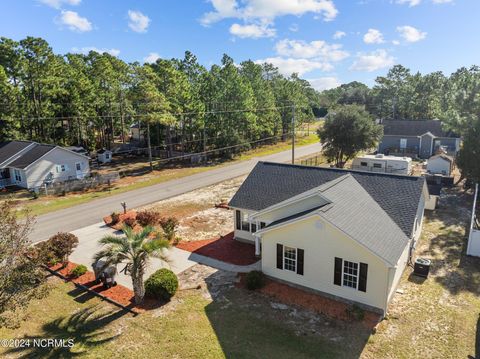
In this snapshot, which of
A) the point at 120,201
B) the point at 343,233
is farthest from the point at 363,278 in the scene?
the point at 120,201

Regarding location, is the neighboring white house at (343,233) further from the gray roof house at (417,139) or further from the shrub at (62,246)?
the gray roof house at (417,139)

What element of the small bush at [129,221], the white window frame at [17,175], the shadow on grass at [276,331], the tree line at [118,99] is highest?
the tree line at [118,99]

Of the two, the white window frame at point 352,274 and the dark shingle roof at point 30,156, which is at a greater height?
the dark shingle roof at point 30,156

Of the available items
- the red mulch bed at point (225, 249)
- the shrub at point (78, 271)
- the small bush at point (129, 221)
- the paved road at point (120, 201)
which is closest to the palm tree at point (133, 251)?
the shrub at point (78, 271)

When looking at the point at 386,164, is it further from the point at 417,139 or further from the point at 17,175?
the point at 17,175

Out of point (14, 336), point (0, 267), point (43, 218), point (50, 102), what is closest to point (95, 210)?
point (43, 218)

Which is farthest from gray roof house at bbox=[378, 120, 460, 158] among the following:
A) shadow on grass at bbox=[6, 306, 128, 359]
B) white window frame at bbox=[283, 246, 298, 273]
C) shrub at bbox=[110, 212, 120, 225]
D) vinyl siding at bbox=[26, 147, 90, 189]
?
shadow on grass at bbox=[6, 306, 128, 359]

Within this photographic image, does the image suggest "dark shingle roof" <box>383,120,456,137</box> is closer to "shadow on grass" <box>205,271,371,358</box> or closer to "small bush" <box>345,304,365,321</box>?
"small bush" <box>345,304,365,321</box>
